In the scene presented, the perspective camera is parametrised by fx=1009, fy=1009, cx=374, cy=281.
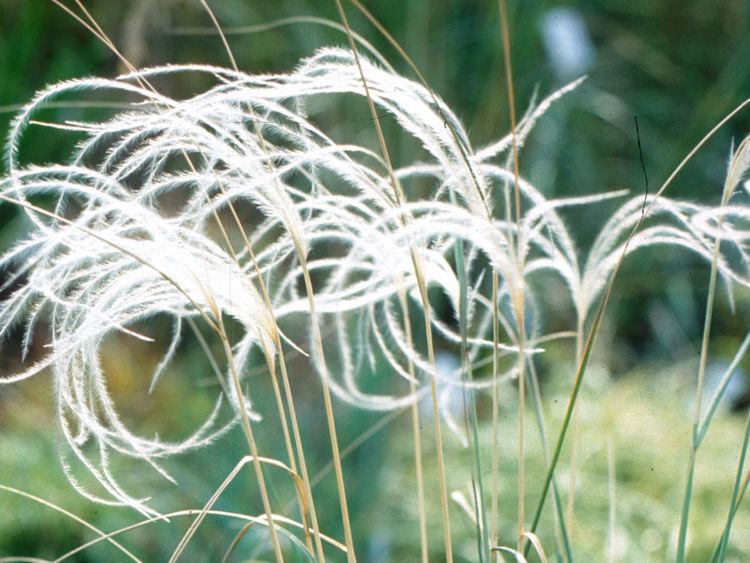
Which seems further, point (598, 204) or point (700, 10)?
point (700, 10)

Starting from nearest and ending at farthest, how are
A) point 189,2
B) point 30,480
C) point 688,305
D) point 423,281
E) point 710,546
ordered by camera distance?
1. point 423,281
2. point 710,546
3. point 30,480
4. point 688,305
5. point 189,2

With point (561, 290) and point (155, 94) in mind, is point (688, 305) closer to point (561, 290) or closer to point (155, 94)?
point (561, 290)

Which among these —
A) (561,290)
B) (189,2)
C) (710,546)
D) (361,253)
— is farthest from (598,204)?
(361,253)

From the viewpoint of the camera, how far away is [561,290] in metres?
2.99

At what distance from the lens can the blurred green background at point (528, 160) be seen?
160 cm

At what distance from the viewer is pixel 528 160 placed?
2949 mm

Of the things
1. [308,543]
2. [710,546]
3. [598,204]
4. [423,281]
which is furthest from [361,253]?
[598,204]

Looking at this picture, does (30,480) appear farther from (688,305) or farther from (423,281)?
(688,305)

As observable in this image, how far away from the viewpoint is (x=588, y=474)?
1.68m

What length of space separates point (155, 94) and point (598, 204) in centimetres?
264

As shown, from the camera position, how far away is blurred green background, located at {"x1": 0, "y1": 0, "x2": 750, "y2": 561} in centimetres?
160

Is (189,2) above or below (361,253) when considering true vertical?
above

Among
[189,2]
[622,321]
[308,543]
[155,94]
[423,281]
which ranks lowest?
[622,321]

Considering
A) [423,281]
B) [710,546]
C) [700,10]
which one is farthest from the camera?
[700,10]
